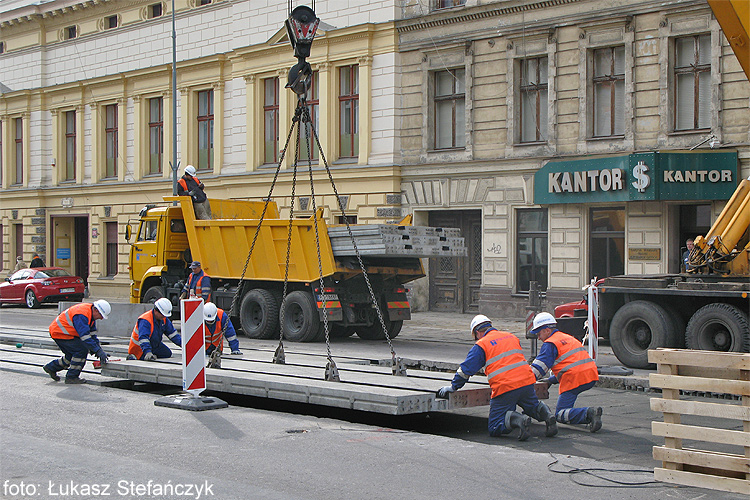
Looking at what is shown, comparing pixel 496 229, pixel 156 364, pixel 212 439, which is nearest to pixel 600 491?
pixel 212 439

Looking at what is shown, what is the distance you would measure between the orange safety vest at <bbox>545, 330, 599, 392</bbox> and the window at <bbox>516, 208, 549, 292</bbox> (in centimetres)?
1437

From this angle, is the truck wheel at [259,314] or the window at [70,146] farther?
the window at [70,146]

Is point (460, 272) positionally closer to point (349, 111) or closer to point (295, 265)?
point (349, 111)

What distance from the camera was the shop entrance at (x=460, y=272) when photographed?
2591 centimetres

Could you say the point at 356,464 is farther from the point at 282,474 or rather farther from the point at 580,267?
the point at 580,267

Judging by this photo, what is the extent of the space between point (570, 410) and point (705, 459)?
261 centimetres

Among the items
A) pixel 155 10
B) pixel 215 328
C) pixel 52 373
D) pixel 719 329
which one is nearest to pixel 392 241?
pixel 215 328

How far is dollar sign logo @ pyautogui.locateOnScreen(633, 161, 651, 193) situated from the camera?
21.1 m

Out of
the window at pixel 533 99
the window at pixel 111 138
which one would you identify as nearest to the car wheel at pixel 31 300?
the window at pixel 111 138

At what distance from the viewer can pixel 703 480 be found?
284 inches

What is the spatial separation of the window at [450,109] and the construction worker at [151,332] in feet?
47.9

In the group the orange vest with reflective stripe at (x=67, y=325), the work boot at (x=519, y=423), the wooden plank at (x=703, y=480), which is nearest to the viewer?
the wooden plank at (x=703, y=480)

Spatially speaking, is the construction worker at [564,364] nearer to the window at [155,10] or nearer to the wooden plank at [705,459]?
the wooden plank at [705,459]

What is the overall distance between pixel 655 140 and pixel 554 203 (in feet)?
9.77
